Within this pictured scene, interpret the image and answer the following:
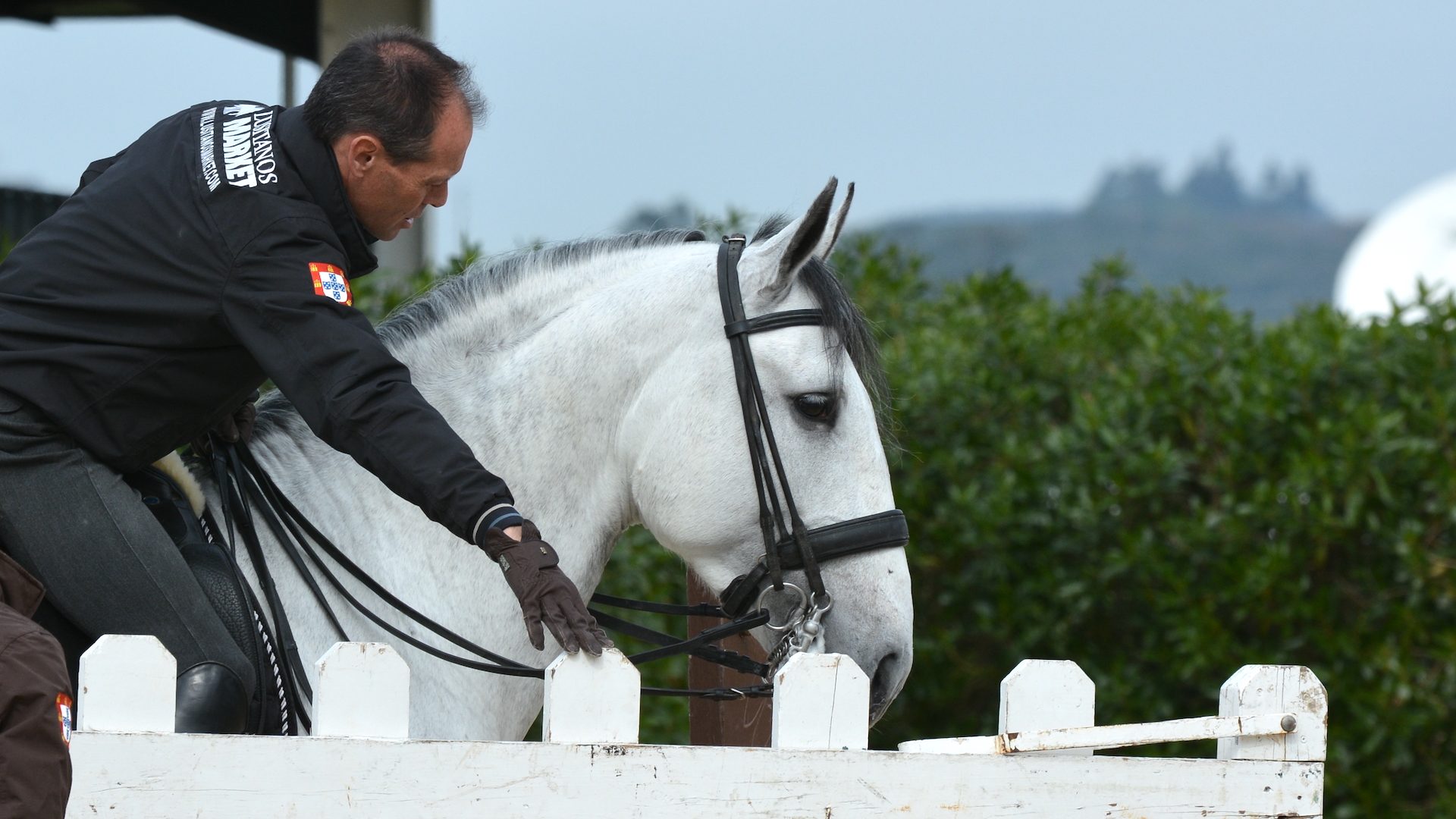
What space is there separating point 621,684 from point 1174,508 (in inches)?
140

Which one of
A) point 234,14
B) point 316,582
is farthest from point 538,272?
point 234,14

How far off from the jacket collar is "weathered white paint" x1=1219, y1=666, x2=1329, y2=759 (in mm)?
1538

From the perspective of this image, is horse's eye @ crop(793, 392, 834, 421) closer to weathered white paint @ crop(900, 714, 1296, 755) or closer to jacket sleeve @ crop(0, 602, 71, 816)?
weathered white paint @ crop(900, 714, 1296, 755)

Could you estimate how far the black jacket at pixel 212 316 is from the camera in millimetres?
1960

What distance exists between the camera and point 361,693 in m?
1.88

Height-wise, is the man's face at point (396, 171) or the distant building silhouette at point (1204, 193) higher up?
the distant building silhouette at point (1204, 193)

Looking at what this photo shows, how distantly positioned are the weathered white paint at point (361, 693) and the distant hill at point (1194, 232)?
28.0m

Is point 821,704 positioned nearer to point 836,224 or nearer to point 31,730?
point 836,224

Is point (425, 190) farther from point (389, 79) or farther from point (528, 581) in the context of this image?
point (528, 581)

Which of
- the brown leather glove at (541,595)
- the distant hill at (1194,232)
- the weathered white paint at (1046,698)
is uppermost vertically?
the distant hill at (1194,232)

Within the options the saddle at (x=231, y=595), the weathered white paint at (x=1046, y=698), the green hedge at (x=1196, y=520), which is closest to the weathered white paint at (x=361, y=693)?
the saddle at (x=231, y=595)

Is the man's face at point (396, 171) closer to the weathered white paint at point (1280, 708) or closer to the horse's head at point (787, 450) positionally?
the horse's head at point (787, 450)

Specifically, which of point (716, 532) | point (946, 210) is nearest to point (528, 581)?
point (716, 532)

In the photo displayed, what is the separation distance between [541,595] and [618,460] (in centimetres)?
60
